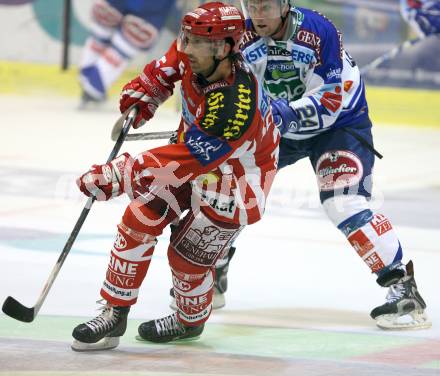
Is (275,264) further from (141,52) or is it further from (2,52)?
(2,52)

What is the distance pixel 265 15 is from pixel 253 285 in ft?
3.72

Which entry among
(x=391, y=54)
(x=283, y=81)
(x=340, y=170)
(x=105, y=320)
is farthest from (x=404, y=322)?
(x=391, y=54)

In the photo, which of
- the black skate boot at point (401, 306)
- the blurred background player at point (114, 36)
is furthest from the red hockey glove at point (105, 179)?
the blurred background player at point (114, 36)

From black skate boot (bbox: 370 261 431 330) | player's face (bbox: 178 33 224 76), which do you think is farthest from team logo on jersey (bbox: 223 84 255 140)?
black skate boot (bbox: 370 261 431 330)

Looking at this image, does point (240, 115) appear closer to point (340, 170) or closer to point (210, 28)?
point (210, 28)

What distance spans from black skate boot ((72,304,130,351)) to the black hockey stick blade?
0.17 metres

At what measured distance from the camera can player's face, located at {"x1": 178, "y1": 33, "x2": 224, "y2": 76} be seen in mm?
3562

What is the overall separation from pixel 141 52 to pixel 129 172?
730 cm

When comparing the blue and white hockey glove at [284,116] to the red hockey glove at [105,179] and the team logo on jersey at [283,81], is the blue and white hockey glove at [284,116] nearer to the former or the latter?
the team logo on jersey at [283,81]

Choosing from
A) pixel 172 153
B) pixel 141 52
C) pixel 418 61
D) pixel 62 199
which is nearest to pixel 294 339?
pixel 172 153

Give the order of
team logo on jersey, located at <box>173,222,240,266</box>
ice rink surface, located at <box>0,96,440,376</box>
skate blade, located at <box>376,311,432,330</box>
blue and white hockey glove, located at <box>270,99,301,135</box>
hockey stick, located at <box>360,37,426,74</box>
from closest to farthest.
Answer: ice rink surface, located at <box>0,96,440,376</box>
team logo on jersey, located at <box>173,222,240,266</box>
blue and white hockey glove, located at <box>270,99,301,135</box>
skate blade, located at <box>376,311,432,330</box>
hockey stick, located at <box>360,37,426,74</box>

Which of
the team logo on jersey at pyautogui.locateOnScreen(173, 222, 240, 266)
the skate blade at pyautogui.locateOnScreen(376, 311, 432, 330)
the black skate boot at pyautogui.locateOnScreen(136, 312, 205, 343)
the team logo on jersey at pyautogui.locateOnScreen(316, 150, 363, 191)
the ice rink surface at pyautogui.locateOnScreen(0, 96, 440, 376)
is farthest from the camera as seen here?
the team logo on jersey at pyautogui.locateOnScreen(316, 150, 363, 191)

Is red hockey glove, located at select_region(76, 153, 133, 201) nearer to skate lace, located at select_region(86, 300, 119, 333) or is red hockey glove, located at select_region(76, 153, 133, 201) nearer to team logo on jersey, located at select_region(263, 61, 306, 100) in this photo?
skate lace, located at select_region(86, 300, 119, 333)

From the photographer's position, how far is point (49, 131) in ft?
30.0
